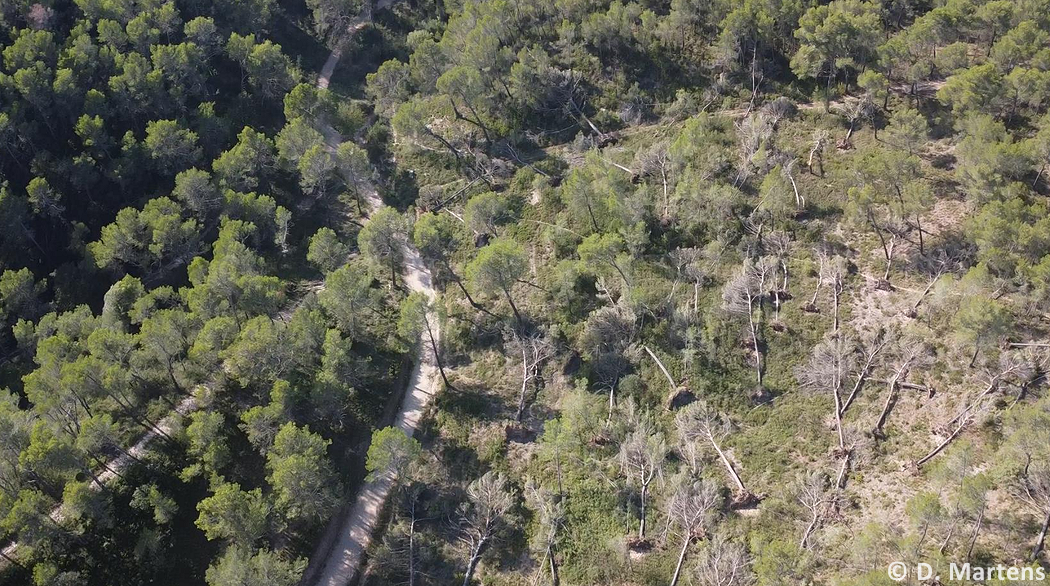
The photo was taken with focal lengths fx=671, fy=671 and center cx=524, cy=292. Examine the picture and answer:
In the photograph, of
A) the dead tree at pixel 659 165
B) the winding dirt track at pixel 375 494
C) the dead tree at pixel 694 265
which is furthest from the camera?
the dead tree at pixel 659 165

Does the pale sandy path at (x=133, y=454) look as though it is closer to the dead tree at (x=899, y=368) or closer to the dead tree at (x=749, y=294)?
the dead tree at (x=749, y=294)

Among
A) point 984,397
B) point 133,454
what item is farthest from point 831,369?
point 133,454

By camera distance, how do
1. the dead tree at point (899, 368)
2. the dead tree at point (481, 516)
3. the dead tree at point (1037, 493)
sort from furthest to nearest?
the dead tree at point (481, 516) < the dead tree at point (899, 368) < the dead tree at point (1037, 493)

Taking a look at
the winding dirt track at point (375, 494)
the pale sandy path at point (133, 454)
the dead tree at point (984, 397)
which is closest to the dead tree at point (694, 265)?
the dead tree at point (984, 397)

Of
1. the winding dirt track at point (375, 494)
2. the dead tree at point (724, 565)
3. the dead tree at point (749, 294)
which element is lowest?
the winding dirt track at point (375, 494)

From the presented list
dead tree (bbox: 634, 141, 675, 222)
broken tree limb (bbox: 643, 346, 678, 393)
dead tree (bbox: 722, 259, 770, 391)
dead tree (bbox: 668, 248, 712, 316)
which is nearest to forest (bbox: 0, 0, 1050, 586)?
dead tree (bbox: 668, 248, 712, 316)
